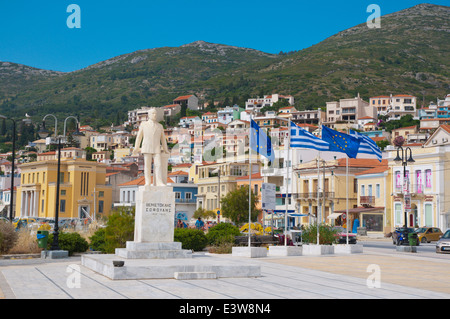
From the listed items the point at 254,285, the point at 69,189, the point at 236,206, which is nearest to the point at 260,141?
the point at 254,285

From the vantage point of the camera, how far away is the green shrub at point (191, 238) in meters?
28.2

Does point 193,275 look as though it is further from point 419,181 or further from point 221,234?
point 419,181

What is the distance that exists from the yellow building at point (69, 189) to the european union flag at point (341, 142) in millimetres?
75422

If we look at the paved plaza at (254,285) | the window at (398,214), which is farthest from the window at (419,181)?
the paved plaza at (254,285)

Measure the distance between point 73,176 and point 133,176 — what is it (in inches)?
701

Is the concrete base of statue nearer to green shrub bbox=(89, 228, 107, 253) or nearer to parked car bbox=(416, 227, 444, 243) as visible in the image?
green shrub bbox=(89, 228, 107, 253)

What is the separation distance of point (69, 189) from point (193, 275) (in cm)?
8995

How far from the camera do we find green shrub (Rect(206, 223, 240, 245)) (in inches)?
1153

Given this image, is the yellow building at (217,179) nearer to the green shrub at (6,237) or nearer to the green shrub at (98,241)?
the green shrub at (98,241)

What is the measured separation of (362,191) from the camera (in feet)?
215

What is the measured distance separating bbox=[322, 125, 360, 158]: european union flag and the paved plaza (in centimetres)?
928

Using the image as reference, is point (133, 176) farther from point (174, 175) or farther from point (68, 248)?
point (68, 248)

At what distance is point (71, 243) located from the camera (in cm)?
2719

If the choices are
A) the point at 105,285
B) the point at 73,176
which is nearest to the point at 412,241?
the point at 105,285
